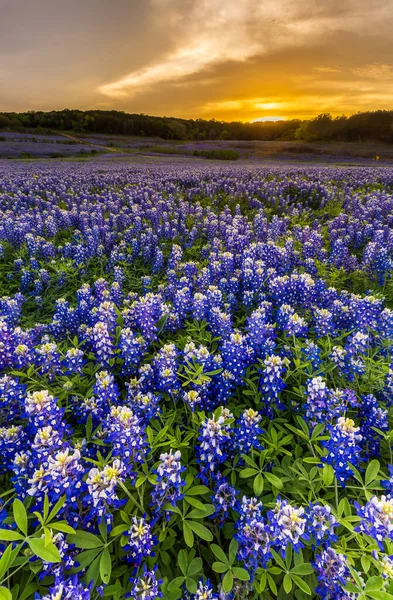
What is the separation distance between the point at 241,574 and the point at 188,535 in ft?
1.03

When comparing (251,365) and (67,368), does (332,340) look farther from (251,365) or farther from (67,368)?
(67,368)

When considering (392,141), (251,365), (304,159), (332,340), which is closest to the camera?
(251,365)

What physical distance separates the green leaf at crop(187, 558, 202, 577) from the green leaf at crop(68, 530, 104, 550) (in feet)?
1.54

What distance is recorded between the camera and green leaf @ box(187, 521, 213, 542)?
1.73 meters

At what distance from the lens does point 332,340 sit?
320 cm

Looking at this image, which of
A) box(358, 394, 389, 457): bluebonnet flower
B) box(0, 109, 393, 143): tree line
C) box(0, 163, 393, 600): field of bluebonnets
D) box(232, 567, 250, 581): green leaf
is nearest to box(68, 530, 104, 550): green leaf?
box(0, 163, 393, 600): field of bluebonnets

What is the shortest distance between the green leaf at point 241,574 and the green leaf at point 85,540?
69 cm

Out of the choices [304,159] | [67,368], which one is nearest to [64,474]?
[67,368]

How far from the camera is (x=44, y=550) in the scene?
1446mm

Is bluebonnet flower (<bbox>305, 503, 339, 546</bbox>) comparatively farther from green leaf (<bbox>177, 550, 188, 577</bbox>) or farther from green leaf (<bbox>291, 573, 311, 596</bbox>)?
green leaf (<bbox>177, 550, 188, 577</bbox>)

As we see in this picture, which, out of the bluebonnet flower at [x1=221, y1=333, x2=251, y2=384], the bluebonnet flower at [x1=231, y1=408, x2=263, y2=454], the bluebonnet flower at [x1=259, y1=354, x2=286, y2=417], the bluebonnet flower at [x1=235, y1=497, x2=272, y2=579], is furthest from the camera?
the bluebonnet flower at [x1=221, y1=333, x2=251, y2=384]

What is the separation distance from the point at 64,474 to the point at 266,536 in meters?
1.03

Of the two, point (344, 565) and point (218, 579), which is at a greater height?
point (344, 565)

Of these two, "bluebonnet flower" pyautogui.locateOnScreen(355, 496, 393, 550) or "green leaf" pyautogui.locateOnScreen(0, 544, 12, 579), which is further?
"bluebonnet flower" pyautogui.locateOnScreen(355, 496, 393, 550)
